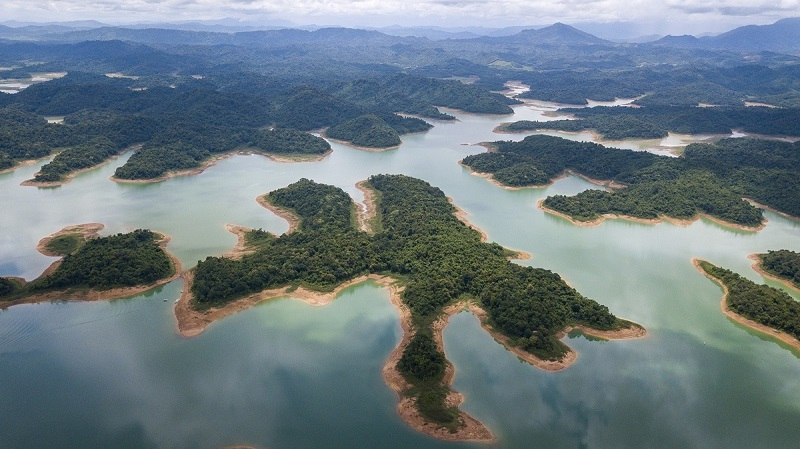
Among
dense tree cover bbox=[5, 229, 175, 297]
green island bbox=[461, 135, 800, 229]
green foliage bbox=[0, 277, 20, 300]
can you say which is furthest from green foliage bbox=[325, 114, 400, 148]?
green foliage bbox=[0, 277, 20, 300]

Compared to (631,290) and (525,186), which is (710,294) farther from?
(525,186)

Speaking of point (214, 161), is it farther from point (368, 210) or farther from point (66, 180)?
point (368, 210)

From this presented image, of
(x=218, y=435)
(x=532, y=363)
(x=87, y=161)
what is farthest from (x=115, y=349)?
(x=87, y=161)

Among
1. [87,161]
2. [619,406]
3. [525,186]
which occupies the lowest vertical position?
[87,161]

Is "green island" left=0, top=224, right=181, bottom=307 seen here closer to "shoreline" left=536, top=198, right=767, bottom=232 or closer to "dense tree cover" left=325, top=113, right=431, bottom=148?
"shoreline" left=536, top=198, right=767, bottom=232

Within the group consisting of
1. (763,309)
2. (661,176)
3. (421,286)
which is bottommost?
(421,286)

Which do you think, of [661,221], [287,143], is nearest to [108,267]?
[287,143]

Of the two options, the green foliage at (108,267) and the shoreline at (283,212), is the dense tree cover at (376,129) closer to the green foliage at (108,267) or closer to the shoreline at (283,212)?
the shoreline at (283,212)
